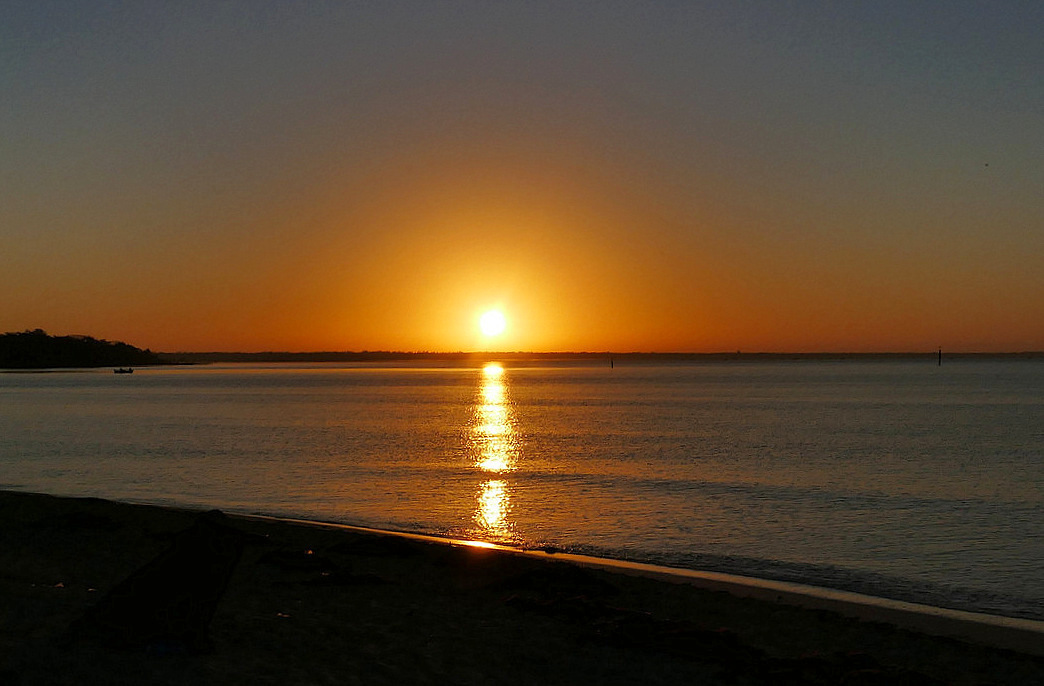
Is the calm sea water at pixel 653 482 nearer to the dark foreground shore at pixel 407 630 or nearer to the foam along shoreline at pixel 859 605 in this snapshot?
the foam along shoreline at pixel 859 605

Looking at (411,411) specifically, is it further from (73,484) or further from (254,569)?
(254,569)

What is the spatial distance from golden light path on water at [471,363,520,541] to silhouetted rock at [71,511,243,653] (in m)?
9.05

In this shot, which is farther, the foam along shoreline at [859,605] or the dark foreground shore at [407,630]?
the foam along shoreline at [859,605]

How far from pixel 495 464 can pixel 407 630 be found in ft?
83.7

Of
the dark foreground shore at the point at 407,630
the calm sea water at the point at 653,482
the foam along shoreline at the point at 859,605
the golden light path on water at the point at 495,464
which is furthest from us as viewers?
the golden light path on water at the point at 495,464

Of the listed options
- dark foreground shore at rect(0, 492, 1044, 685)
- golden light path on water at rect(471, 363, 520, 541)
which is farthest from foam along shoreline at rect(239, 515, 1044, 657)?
golden light path on water at rect(471, 363, 520, 541)

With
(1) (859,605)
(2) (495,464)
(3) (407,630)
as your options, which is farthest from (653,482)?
(3) (407,630)

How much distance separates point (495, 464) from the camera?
36.9 m

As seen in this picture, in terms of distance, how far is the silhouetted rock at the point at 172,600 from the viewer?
31.8ft

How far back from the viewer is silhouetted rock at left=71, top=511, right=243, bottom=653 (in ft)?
31.8

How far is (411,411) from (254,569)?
66.2 meters

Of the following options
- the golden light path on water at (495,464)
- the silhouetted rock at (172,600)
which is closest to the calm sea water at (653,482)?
the golden light path on water at (495,464)

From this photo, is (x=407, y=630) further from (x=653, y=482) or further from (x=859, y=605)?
(x=653, y=482)

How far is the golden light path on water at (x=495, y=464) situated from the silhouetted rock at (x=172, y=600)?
905 cm
